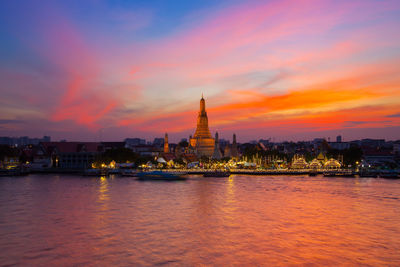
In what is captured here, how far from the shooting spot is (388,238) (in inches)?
842

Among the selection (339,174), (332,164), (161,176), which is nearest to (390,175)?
(339,174)

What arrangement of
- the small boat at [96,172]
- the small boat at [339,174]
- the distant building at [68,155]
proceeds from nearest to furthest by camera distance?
the small boat at [339,174] < the small boat at [96,172] < the distant building at [68,155]

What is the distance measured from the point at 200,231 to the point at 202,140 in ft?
317

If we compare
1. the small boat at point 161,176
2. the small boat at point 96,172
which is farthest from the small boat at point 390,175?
the small boat at point 96,172

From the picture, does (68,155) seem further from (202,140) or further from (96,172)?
(202,140)

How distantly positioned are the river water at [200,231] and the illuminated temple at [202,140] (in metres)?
79.0

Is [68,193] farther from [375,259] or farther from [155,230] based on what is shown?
[375,259]

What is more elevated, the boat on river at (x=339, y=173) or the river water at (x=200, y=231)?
the boat on river at (x=339, y=173)

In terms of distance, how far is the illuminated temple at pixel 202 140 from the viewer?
4657 inches

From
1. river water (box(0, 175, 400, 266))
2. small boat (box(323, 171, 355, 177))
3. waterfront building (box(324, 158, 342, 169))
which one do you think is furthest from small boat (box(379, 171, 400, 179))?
river water (box(0, 175, 400, 266))

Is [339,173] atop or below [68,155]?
below

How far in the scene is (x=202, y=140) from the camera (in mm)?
119562

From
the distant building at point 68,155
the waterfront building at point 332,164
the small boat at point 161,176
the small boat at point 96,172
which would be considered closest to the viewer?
the small boat at point 161,176

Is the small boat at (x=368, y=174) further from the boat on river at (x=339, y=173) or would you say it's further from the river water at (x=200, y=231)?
the river water at (x=200, y=231)
